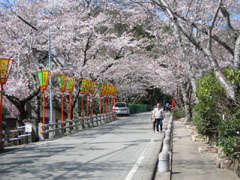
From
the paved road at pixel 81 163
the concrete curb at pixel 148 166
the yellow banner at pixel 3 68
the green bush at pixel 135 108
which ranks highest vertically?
the yellow banner at pixel 3 68

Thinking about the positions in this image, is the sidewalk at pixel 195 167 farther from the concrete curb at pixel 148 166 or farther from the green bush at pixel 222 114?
the green bush at pixel 222 114

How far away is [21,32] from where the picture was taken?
21.4 m

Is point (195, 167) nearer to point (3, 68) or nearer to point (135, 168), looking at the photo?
point (135, 168)

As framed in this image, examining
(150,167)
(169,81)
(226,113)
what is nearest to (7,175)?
(150,167)

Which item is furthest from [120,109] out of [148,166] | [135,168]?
[135,168]

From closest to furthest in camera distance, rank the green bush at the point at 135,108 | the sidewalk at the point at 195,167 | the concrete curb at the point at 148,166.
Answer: the concrete curb at the point at 148,166 → the sidewalk at the point at 195,167 → the green bush at the point at 135,108

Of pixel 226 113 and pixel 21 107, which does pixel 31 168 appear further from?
pixel 21 107

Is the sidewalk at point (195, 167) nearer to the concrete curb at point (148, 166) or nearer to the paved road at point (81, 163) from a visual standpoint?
the concrete curb at point (148, 166)

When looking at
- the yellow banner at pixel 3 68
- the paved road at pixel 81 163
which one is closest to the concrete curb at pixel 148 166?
the paved road at pixel 81 163

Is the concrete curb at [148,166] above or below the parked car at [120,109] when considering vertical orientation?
below

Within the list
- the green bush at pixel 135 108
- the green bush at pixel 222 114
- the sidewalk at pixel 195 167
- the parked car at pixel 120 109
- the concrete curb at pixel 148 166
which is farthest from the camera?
the green bush at pixel 135 108

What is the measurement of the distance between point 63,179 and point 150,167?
2514mm

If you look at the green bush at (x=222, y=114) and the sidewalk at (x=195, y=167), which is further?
the sidewalk at (x=195, y=167)

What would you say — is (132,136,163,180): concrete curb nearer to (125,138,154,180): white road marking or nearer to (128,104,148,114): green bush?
(125,138,154,180): white road marking
